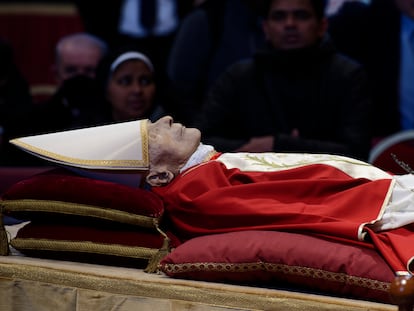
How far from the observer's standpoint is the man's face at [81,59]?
5.09m

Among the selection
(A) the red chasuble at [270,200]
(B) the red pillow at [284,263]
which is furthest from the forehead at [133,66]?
(B) the red pillow at [284,263]

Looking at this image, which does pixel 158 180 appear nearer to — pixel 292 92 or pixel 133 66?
pixel 292 92

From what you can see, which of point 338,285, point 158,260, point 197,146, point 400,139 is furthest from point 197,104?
point 338,285

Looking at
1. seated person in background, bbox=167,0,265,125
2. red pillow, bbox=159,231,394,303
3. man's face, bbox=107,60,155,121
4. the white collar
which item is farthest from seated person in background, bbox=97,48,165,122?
red pillow, bbox=159,231,394,303

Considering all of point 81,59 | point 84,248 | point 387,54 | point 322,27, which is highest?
point 322,27

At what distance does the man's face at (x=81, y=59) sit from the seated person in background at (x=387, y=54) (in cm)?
131

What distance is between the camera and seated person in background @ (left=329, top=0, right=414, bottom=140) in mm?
4648

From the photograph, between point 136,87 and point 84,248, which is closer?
point 84,248

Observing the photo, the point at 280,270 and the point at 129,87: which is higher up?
the point at 129,87

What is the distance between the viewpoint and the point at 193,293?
2.83 metres

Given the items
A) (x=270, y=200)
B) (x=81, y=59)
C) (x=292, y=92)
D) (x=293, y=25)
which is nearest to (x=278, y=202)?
(x=270, y=200)

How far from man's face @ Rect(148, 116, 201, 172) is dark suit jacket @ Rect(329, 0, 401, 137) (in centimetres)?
168

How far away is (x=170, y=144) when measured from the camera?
125 inches

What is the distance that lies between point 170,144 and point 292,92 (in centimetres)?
125
